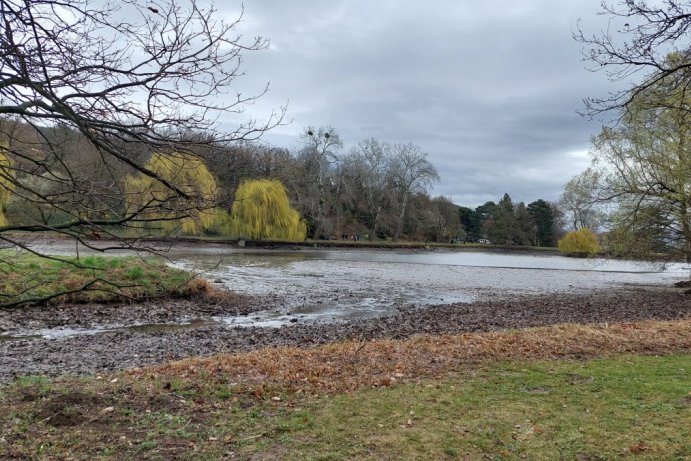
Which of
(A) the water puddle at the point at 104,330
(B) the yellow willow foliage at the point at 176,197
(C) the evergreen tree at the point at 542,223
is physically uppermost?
(C) the evergreen tree at the point at 542,223

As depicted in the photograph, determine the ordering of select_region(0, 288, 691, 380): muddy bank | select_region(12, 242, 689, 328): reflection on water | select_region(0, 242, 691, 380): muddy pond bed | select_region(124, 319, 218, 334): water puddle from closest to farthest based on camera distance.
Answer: select_region(0, 288, 691, 380): muddy bank < select_region(0, 242, 691, 380): muddy pond bed < select_region(124, 319, 218, 334): water puddle < select_region(12, 242, 689, 328): reflection on water

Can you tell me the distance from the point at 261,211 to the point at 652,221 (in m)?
36.8

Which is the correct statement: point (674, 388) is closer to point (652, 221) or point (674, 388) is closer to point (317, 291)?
point (317, 291)

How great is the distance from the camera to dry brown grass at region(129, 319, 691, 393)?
7090 mm

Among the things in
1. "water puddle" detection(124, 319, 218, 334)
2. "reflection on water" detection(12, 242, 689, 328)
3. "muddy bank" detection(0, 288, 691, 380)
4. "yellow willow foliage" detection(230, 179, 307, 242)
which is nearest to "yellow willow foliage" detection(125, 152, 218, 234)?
"muddy bank" detection(0, 288, 691, 380)

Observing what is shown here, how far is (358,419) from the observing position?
520 centimetres

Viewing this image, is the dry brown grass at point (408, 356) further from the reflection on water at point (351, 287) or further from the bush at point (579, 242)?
the bush at point (579, 242)

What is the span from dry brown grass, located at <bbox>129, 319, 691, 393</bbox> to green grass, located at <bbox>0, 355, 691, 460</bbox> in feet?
1.54

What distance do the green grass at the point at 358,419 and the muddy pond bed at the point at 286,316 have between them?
1.34 meters

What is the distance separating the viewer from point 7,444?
4.30 m

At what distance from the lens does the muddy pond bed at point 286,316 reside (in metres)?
10.5

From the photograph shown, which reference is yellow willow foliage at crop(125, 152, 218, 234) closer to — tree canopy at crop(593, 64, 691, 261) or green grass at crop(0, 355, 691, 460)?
green grass at crop(0, 355, 691, 460)

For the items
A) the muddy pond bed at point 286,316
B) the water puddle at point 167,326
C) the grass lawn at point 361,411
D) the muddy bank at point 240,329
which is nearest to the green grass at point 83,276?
the muddy pond bed at point 286,316

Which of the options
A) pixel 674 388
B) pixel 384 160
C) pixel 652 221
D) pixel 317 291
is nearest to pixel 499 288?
pixel 652 221
